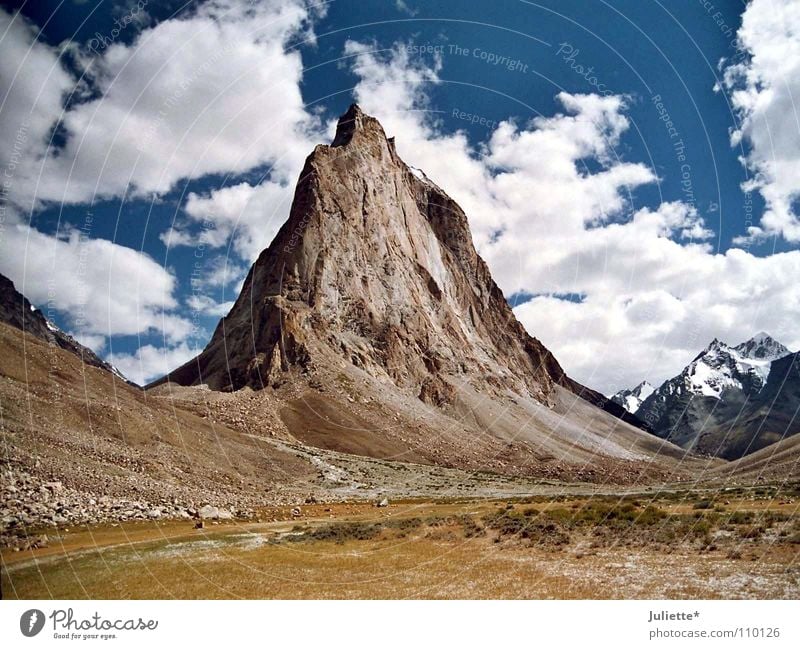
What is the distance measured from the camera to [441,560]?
2022 cm

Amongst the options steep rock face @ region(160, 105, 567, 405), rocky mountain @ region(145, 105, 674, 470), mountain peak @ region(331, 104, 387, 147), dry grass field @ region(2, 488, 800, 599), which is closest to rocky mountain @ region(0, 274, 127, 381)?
rocky mountain @ region(145, 105, 674, 470)

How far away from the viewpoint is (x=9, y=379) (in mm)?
43750

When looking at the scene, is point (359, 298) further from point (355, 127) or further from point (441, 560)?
point (441, 560)

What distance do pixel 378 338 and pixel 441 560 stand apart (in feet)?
351

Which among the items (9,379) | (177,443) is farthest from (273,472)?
(9,379)

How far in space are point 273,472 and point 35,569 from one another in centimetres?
4092

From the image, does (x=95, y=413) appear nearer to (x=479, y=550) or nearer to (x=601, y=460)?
(x=479, y=550)

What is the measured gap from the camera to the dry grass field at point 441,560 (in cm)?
1625

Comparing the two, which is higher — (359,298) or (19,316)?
(359,298)

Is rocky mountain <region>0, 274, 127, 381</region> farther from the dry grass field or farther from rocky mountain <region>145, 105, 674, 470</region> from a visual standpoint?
the dry grass field

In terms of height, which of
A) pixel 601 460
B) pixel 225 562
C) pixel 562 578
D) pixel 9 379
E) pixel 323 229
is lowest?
pixel 601 460

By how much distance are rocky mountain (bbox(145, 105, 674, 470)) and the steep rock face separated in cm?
37

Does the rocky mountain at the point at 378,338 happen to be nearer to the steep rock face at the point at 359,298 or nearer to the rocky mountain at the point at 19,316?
the steep rock face at the point at 359,298

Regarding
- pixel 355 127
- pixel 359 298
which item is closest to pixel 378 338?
pixel 359 298
